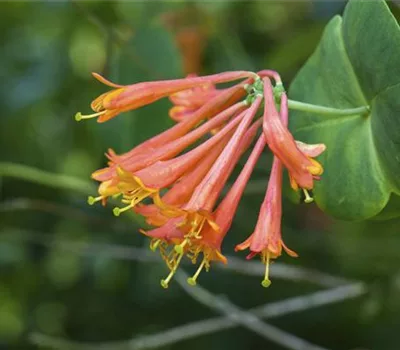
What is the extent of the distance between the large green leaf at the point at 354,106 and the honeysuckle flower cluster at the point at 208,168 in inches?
2.6

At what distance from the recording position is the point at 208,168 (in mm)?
778

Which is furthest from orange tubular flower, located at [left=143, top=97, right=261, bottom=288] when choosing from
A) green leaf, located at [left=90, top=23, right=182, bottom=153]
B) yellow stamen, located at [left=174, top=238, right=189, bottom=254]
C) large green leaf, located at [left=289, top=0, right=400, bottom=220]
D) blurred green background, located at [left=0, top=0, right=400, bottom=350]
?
blurred green background, located at [left=0, top=0, right=400, bottom=350]

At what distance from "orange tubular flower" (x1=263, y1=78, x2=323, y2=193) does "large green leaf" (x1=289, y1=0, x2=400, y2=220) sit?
0.09m

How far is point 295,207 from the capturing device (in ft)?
5.43

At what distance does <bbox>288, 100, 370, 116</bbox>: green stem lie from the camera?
78 cm

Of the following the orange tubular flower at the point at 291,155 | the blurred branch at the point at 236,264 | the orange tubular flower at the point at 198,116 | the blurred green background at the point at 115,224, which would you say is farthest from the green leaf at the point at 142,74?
the orange tubular flower at the point at 291,155

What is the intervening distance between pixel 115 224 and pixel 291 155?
79cm

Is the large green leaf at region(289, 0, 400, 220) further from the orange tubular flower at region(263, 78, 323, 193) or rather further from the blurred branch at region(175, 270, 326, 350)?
the blurred branch at region(175, 270, 326, 350)

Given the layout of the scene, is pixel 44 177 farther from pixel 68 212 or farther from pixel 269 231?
pixel 269 231

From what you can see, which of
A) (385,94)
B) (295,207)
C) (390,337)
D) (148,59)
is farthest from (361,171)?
(295,207)

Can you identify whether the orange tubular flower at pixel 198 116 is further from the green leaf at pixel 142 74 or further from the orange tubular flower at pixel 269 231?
the green leaf at pixel 142 74

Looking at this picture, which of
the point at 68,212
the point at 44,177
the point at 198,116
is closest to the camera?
the point at 198,116

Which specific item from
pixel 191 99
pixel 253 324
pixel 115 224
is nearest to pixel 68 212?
pixel 115 224

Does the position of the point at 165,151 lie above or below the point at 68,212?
above
